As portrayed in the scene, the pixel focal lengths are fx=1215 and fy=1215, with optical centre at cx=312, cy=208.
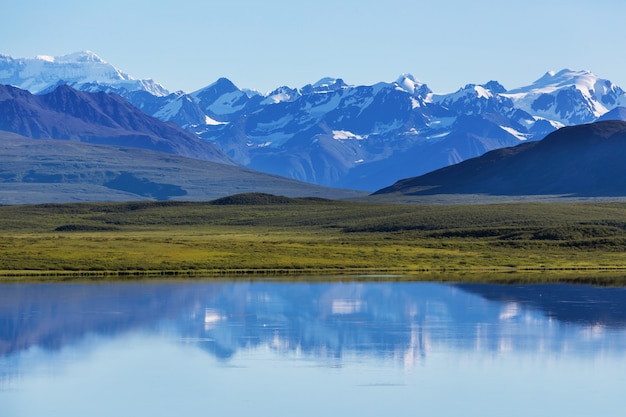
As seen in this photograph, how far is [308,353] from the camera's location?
53969 millimetres

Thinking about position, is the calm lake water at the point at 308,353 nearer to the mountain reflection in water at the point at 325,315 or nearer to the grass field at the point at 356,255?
the mountain reflection in water at the point at 325,315

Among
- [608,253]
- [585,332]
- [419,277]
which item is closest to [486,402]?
[585,332]

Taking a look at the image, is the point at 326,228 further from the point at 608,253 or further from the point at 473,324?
the point at 473,324

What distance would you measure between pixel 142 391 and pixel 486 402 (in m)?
12.6

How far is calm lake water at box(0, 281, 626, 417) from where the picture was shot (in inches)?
1682

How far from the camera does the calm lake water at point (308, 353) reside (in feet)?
140

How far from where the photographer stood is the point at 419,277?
322 ft

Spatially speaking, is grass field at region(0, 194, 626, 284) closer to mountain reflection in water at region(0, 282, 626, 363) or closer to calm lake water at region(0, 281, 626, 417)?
mountain reflection in water at region(0, 282, 626, 363)

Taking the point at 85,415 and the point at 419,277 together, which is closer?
the point at 85,415

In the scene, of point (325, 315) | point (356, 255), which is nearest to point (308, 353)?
point (325, 315)

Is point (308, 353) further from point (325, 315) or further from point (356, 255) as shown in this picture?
point (356, 255)

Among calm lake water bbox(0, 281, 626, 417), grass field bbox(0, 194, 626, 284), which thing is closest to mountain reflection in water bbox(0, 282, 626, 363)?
calm lake water bbox(0, 281, 626, 417)

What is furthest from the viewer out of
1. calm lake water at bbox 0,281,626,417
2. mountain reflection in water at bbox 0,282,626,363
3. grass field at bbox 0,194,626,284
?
grass field at bbox 0,194,626,284

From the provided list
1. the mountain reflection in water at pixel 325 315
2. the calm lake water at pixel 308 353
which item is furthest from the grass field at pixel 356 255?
the calm lake water at pixel 308 353
